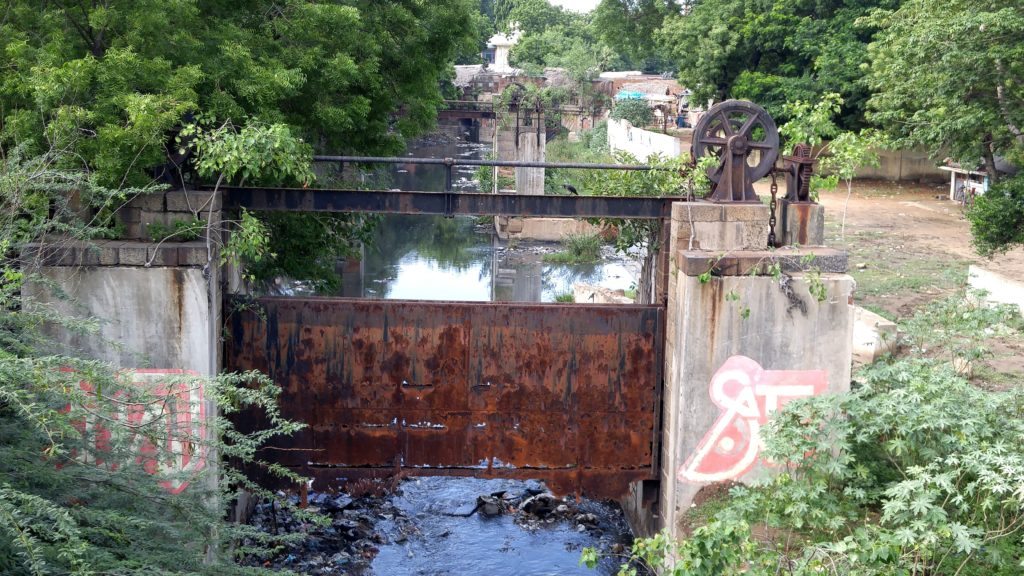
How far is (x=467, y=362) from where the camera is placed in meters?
10.1

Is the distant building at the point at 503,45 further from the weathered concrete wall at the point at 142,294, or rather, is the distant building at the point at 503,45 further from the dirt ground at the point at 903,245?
the weathered concrete wall at the point at 142,294

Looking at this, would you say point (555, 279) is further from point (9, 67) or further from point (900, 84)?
point (9, 67)

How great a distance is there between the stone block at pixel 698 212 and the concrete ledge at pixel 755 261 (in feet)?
1.03

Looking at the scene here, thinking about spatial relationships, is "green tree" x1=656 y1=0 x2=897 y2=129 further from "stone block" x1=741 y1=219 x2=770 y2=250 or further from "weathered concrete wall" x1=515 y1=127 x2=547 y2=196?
"stone block" x1=741 y1=219 x2=770 y2=250

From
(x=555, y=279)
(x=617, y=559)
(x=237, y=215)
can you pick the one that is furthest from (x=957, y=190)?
(x=237, y=215)

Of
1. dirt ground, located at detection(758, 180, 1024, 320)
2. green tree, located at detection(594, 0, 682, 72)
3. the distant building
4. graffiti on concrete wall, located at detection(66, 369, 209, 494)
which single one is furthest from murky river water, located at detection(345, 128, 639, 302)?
the distant building

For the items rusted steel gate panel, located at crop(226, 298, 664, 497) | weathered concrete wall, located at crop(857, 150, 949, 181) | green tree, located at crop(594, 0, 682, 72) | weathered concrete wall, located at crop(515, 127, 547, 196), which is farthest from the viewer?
green tree, located at crop(594, 0, 682, 72)

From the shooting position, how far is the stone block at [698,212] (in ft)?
30.5

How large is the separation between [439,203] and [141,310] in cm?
291

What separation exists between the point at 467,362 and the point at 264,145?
9.68 feet

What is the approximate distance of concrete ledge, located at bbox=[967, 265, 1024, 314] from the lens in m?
16.8

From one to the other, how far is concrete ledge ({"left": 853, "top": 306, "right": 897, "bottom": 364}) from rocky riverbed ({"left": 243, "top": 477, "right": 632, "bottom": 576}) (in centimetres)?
498

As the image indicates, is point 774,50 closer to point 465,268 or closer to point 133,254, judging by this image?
point 465,268

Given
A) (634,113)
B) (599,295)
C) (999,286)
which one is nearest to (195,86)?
(599,295)
